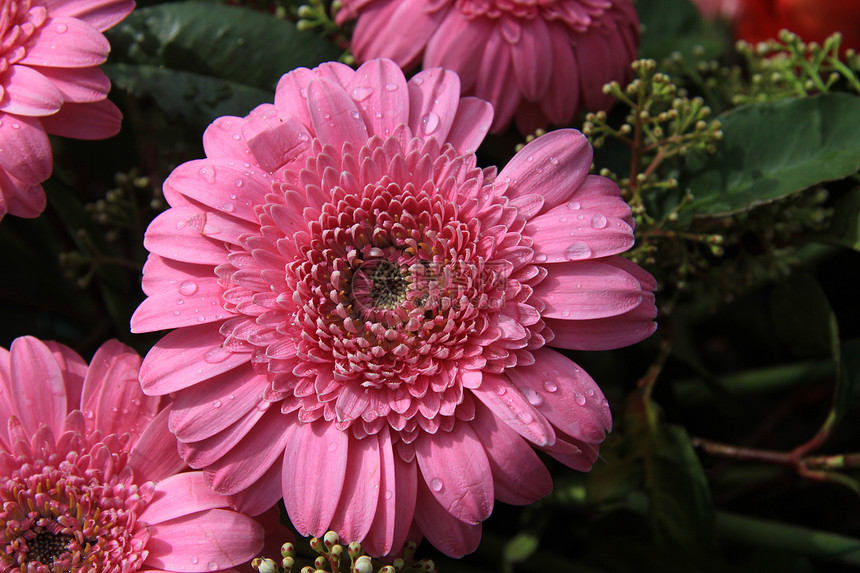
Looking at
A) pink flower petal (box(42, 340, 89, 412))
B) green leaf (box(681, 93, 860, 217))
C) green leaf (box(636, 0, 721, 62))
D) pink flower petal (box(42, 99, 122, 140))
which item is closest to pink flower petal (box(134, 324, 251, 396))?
A: pink flower petal (box(42, 340, 89, 412))

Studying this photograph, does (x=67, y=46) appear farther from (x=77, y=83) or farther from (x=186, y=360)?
(x=186, y=360)

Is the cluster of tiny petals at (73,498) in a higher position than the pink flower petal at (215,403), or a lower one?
lower

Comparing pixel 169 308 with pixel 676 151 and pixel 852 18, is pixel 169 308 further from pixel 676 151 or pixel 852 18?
pixel 852 18

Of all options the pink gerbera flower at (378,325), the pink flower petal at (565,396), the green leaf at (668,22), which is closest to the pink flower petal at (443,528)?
the pink gerbera flower at (378,325)

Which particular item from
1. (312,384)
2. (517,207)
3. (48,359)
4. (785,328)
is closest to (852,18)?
(785,328)

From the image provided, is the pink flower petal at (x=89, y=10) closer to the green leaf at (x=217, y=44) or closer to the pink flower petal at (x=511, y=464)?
the green leaf at (x=217, y=44)

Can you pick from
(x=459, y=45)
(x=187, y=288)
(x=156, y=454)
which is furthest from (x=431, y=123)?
(x=156, y=454)

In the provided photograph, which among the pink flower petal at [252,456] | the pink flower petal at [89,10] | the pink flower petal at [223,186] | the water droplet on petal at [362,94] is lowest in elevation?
the pink flower petal at [252,456]
